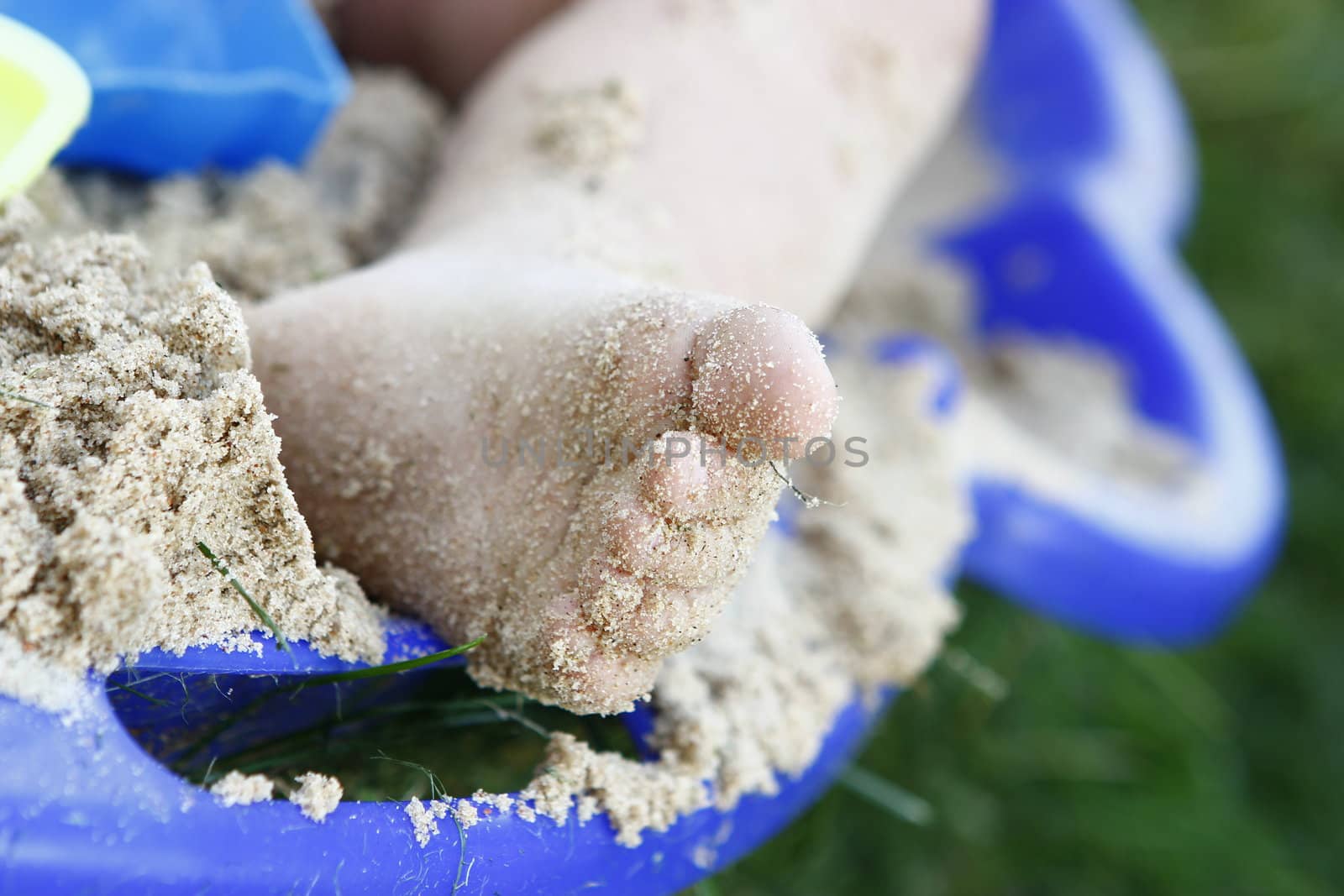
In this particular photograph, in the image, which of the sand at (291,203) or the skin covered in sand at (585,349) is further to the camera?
the sand at (291,203)

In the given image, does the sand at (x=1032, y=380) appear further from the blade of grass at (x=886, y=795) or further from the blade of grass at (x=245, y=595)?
the blade of grass at (x=245, y=595)

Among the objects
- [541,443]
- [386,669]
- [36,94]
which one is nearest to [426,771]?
[386,669]

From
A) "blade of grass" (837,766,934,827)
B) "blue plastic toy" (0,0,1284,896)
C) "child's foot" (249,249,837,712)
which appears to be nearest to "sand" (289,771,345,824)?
"blue plastic toy" (0,0,1284,896)

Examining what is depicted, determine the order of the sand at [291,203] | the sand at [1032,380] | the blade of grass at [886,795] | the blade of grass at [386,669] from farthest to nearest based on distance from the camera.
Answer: the sand at [1032,380] < the blade of grass at [886,795] < the sand at [291,203] < the blade of grass at [386,669]

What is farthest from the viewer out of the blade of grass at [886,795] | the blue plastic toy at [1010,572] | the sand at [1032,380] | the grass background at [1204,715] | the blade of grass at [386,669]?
the sand at [1032,380]

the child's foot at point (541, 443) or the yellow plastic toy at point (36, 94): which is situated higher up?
the yellow plastic toy at point (36, 94)

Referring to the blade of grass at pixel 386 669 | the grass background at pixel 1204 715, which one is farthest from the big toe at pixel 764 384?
the grass background at pixel 1204 715
